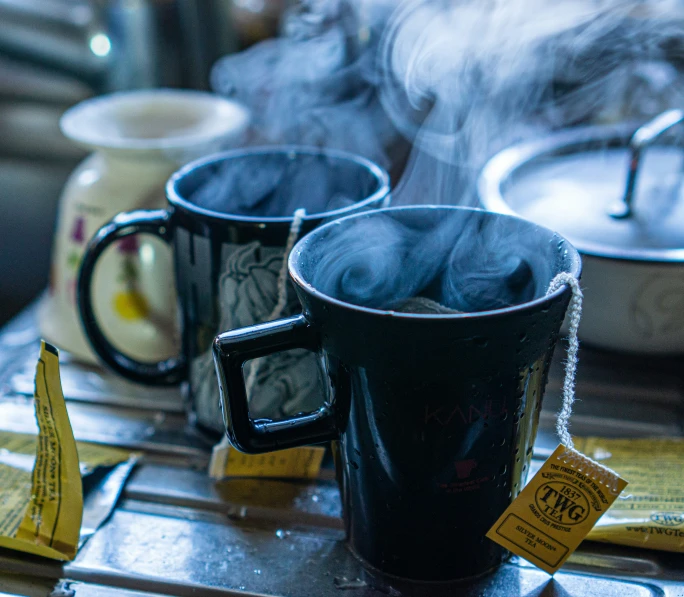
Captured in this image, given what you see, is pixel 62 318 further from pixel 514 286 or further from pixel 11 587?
pixel 514 286

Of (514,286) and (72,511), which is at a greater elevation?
(514,286)

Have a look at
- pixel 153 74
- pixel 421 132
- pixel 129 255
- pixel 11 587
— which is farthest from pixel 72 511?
pixel 153 74

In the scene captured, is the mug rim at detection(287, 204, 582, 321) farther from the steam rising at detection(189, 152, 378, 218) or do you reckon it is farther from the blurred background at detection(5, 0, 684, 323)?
the blurred background at detection(5, 0, 684, 323)

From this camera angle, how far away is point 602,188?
0.62 metres

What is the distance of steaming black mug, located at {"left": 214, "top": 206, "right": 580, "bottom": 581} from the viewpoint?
1.06ft

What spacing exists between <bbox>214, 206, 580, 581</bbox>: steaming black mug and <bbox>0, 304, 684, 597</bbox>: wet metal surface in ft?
0.10

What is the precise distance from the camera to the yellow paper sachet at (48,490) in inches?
16.1

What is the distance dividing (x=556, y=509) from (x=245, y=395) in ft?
0.55

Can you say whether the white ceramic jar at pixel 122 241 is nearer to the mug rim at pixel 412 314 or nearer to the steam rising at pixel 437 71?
the steam rising at pixel 437 71

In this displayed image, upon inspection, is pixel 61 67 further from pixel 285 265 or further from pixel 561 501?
pixel 561 501

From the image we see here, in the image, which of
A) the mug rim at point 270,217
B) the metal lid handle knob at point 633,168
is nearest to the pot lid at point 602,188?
the metal lid handle knob at point 633,168

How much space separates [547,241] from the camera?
1.24 feet

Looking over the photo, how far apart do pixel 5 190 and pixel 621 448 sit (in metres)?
0.87

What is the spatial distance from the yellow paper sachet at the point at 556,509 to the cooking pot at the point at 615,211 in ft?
0.64
